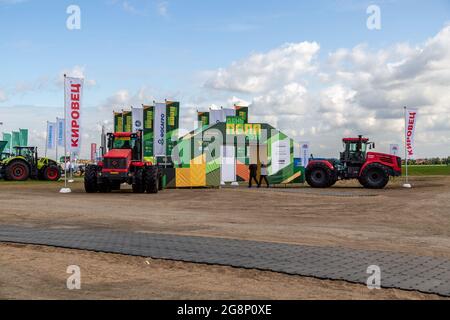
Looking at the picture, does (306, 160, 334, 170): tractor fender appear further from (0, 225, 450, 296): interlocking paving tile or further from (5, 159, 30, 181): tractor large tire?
(0, 225, 450, 296): interlocking paving tile

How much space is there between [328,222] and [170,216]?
4.06 meters

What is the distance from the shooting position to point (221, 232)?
11.0m

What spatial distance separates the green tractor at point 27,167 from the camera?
35781 mm

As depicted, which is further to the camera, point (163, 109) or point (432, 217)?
point (163, 109)

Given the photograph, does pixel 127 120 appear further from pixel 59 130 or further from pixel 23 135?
pixel 23 135

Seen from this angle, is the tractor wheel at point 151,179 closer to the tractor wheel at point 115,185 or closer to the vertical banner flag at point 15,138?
the tractor wheel at point 115,185

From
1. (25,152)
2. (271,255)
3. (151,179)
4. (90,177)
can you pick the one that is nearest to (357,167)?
(151,179)

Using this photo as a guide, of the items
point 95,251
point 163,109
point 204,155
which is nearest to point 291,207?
point 95,251

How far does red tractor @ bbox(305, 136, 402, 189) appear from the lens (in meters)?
27.7

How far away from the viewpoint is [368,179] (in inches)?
1094

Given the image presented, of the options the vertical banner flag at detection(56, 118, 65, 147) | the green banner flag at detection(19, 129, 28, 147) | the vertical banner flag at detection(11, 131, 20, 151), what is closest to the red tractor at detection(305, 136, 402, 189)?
the vertical banner flag at detection(56, 118, 65, 147)

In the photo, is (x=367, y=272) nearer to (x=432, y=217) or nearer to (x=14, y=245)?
(x=14, y=245)

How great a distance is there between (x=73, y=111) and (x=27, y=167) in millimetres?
13757
